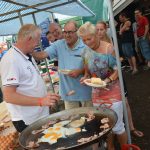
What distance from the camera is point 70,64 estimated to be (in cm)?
439

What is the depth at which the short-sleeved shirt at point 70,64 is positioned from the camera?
4.33 metres

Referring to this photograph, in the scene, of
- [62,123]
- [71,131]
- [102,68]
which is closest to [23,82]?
[62,123]

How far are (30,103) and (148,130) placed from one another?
9.35 ft

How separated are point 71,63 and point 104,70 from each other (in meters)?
0.77

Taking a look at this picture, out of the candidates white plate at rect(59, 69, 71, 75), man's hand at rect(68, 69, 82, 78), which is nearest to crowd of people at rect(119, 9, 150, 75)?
white plate at rect(59, 69, 71, 75)

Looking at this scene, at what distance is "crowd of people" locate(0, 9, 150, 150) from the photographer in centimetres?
312

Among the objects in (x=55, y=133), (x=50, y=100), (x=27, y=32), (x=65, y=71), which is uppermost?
(x=27, y=32)

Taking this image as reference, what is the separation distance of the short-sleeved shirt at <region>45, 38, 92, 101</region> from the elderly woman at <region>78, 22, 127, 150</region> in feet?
1.50

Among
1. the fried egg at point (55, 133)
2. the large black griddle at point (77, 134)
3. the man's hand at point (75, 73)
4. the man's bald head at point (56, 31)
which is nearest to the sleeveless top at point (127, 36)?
the man's bald head at point (56, 31)

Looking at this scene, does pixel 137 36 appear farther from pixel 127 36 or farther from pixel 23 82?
pixel 23 82

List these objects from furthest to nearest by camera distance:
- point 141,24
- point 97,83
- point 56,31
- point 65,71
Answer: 1. point 141,24
2. point 56,31
3. point 65,71
4. point 97,83

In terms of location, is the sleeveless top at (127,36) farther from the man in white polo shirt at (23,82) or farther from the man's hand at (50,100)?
the man's hand at (50,100)

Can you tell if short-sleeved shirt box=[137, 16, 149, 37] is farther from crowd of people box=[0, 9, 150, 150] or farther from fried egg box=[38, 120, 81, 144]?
fried egg box=[38, 120, 81, 144]

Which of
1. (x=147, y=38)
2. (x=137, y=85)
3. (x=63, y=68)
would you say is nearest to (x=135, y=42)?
(x=147, y=38)
